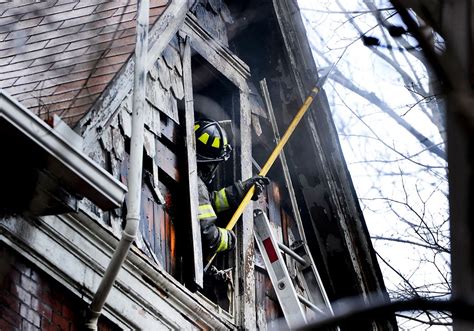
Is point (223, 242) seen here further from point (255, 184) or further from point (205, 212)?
point (255, 184)

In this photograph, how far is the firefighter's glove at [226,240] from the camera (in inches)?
288

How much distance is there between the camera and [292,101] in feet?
30.6

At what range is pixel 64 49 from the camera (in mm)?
6434

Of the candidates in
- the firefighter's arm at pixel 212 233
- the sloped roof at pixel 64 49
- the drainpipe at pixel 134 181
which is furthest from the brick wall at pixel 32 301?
the firefighter's arm at pixel 212 233

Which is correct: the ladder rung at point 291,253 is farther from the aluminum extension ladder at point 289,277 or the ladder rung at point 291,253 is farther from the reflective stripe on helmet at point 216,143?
the reflective stripe on helmet at point 216,143

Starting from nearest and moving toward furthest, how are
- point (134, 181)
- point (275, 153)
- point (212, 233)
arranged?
1. point (134, 181)
2. point (212, 233)
3. point (275, 153)

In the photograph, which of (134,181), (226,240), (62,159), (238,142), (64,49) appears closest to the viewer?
(62,159)

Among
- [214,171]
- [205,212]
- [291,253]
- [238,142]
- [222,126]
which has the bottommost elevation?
[205,212]

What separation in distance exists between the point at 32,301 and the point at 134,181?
0.89 metres

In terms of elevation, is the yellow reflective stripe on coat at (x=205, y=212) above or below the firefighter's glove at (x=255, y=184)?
below

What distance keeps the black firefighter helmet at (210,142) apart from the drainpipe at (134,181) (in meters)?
1.69

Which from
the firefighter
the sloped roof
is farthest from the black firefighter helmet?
the sloped roof

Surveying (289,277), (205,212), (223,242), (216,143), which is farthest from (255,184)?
(289,277)

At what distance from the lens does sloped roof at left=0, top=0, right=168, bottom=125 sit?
5.95 m
